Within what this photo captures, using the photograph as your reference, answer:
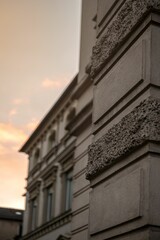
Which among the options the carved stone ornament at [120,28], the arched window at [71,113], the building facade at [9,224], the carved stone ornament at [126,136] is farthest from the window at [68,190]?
the building facade at [9,224]

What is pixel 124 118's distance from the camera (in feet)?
18.4

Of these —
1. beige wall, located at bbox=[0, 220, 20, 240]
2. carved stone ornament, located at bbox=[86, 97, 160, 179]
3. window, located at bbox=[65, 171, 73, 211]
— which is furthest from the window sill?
beige wall, located at bbox=[0, 220, 20, 240]

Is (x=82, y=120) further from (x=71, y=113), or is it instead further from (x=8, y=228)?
(x=8, y=228)

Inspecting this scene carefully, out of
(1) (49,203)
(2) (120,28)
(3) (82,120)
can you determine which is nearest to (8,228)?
(1) (49,203)

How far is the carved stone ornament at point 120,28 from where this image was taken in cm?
567

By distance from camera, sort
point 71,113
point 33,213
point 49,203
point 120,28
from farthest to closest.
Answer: point 33,213 → point 49,203 → point 71,113 → point 120,28

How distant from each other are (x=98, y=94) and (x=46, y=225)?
18.0 meters

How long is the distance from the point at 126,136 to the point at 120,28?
4.94 feet

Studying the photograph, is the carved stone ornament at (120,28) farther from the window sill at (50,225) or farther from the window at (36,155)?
the window at (36,155)

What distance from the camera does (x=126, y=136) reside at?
5.45m

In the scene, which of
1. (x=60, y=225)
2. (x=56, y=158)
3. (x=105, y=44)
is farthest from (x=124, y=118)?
(x=56, y=158)

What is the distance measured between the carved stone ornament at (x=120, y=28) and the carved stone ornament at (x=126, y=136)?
42.4 inches

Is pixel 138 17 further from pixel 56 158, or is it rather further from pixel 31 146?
pixel 31 146

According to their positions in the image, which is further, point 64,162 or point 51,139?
point 51,139
